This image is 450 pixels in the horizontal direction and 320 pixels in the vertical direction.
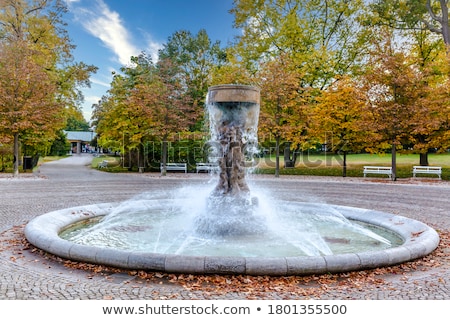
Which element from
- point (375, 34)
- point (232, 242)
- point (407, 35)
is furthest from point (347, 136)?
point (232, 242)

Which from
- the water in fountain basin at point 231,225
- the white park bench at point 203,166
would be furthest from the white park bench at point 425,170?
the water in fountain basin at point 231,225

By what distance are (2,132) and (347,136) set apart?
2235cm

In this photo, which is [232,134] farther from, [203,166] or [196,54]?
[196,54]

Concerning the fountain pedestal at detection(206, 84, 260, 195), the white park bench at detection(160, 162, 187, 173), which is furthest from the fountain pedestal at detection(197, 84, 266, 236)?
the white park bench at detection(160, 162, 187, 173)

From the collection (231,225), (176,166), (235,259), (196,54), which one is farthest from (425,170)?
(235,259)

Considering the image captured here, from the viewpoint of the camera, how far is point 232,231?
311 inches

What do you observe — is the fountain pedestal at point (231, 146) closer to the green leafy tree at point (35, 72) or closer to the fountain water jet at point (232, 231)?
the fountain water jet at point (232, 231)

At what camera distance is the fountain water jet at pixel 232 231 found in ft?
18.2

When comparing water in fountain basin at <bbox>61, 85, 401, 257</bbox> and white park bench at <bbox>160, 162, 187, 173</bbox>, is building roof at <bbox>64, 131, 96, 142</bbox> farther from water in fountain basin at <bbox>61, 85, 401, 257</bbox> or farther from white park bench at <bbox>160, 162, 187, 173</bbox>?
water in fountain basin at <bbox>61, 85, 401, 257</bbox>

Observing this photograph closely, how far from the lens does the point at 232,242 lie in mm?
7414

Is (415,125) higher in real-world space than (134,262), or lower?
higher

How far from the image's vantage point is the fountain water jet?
218 inches

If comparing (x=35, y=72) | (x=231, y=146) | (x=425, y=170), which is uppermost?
(x=35, y=72)
